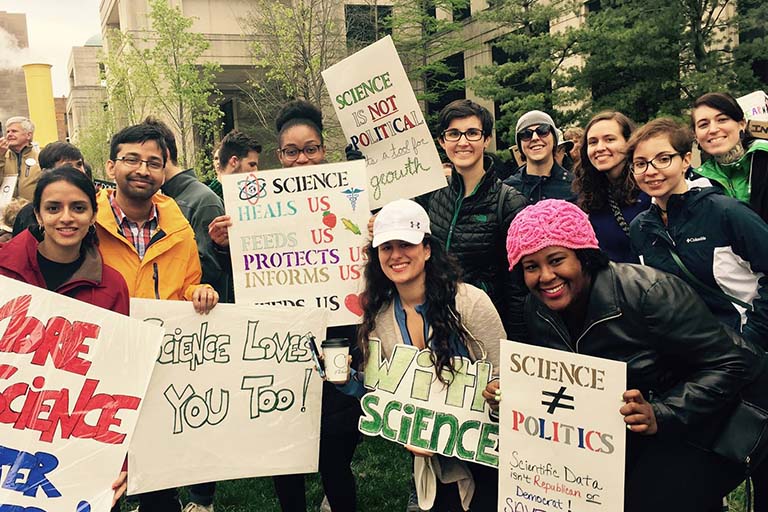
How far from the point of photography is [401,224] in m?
3.59

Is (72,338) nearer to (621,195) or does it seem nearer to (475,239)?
(475,239)

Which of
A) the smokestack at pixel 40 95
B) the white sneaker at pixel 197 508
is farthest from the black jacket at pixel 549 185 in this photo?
the smokestack at pixel 40 95

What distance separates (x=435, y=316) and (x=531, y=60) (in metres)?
18.4

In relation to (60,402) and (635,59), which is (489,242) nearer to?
(60,402)

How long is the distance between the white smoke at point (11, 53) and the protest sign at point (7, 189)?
6357 centimetres

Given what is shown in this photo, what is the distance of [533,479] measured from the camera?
10.4 ft

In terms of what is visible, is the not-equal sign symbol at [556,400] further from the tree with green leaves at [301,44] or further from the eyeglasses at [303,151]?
the tree with green leaves at [301,44]

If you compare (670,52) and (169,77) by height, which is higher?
(169,77)

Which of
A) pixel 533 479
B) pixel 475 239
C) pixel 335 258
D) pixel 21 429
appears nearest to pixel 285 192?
pixel 335 258

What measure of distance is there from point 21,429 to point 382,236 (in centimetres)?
193

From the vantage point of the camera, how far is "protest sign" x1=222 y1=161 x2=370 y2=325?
172 inches

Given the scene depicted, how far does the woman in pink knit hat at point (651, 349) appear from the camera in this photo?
2.90 metres

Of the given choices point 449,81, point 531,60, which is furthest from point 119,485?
point 449,81

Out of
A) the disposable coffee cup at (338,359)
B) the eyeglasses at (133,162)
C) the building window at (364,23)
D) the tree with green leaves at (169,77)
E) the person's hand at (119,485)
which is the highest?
the building window at (364,23)
